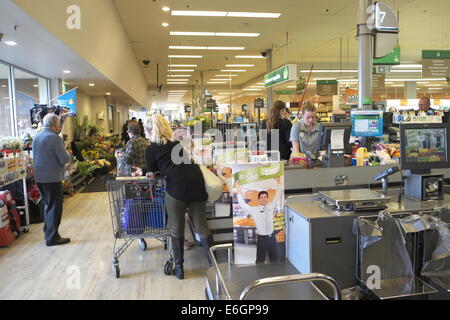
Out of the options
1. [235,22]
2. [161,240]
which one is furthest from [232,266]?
[235,22]

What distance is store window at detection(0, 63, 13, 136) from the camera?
6938 millimetres

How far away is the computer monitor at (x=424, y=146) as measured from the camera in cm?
239

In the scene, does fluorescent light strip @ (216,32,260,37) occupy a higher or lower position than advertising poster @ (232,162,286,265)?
higher

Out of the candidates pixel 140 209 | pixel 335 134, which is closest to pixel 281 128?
pixel 335 134

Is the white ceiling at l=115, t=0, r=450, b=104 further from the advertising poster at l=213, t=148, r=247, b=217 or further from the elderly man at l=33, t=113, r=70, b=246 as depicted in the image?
the advertising poster at l=213, t=148, r=247, b=217

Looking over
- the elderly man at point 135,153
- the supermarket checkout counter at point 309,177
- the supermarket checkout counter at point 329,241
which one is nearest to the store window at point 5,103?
the elderly man at point 135,153

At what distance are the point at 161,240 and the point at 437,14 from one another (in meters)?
9.20

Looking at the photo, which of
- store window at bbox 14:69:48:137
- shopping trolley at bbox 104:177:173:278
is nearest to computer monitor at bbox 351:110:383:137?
shopping trolley at bbox 104:177:173:278

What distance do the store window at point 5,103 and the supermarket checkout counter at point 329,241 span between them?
6.86m

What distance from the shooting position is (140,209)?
3670 millimetres

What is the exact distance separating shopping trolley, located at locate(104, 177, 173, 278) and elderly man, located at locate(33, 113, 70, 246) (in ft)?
4.56

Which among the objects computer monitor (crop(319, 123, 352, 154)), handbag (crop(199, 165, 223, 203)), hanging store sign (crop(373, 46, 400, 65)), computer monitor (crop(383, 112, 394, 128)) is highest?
hanging store sign (crop(373, 46, 400, 65))

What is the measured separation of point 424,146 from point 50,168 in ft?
13.7

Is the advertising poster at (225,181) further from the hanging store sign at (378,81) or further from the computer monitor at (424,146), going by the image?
the hanging store sign at (378,81)
